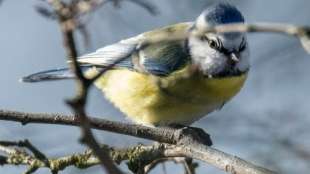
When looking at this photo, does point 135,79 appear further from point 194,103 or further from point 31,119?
point 31,119

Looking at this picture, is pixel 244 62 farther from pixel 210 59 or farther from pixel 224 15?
pixel 224 15

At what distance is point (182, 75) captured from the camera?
9.71 ft

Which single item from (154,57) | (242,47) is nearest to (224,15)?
(242,47)

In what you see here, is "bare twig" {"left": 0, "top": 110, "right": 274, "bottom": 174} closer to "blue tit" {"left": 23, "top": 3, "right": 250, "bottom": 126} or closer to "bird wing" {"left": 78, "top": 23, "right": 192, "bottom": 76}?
"blue tit" {"left": 23, "top": 3, "right": 250, "bottom": 126}

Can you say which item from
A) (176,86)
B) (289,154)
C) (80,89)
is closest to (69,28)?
(80,89)

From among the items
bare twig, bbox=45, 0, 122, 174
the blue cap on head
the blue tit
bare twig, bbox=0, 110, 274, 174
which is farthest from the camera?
the blue tit

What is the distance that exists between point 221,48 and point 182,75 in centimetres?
23

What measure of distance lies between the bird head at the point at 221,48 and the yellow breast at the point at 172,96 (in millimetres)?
50

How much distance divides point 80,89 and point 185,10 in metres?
1.68

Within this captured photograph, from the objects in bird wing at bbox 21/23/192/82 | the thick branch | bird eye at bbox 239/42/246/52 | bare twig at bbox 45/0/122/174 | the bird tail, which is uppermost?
bird eye at bbox 239/42/246/52

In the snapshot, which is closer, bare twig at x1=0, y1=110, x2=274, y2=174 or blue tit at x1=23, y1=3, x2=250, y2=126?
bare twig at x1=0, y1=110, x2=274, y2=174

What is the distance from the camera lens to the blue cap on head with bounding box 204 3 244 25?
9.36 feet

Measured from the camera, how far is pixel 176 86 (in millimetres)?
3049

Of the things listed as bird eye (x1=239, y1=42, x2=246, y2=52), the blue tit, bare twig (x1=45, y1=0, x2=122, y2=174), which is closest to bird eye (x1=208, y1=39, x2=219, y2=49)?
the blue tit
